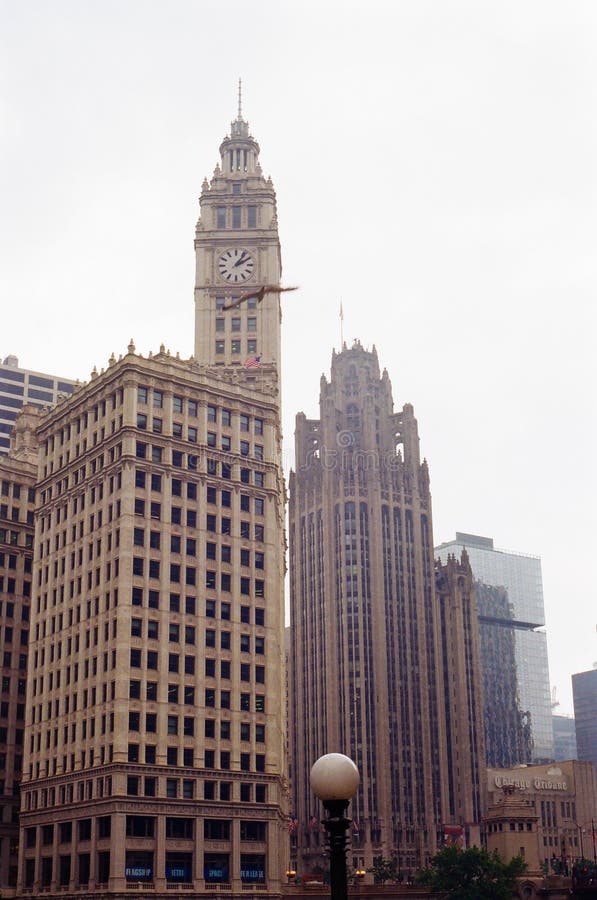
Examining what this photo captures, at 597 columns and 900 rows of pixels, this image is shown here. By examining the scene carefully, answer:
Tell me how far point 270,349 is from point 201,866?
70.1m

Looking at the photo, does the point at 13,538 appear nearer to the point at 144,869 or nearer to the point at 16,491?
the point at 16,491

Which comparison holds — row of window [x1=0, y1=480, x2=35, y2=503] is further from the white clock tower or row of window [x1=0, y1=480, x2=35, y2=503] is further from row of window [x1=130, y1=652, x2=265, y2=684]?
row of window [x1=130, y1=652, x2=265, y2=684]

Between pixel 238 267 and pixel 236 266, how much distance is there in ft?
1.15

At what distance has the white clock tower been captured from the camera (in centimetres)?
16000

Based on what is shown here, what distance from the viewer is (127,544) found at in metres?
122

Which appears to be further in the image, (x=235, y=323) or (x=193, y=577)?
(x=235, y=323)

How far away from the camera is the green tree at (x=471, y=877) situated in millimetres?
142000

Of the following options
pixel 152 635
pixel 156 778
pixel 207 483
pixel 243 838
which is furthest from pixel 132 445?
pixel 243 838

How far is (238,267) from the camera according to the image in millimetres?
166250

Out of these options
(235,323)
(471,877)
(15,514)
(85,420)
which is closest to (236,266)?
(235,323)

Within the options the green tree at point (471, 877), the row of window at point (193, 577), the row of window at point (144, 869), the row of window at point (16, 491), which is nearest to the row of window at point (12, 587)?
the row of window at point (16, 491)

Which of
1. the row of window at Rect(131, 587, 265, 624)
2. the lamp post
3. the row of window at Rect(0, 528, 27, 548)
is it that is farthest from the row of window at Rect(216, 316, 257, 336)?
the lamp post

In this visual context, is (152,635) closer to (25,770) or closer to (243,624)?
(243,624)

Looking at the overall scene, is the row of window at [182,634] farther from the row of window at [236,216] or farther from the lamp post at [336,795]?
the lamp post at [336,795]
